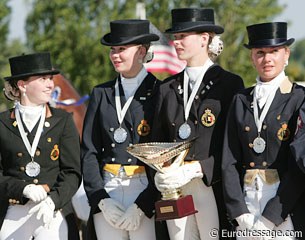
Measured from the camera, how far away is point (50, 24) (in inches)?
1081

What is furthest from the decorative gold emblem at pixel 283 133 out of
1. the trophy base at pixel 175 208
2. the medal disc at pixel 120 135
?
the medal disc at pixel 120 135

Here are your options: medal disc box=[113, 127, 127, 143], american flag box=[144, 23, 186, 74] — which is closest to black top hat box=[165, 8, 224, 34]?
medal disc box=[113, 127, 127, 143]

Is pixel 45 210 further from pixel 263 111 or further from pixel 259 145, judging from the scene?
pixel 263 111

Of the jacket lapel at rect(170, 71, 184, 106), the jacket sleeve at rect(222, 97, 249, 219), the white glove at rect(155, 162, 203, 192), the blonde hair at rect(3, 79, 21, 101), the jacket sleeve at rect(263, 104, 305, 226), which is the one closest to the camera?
the jacket sleeve at rect(263, 104, 305, 226)

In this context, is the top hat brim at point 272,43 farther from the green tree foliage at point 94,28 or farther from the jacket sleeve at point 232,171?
the green tree foliage at point 94,28

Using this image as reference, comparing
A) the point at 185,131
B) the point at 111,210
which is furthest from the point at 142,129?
the point at 111,210

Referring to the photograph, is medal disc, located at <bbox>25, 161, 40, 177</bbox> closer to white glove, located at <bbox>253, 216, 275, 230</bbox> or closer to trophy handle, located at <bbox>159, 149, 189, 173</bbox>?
trophy handle, located at <bbox>159, 149, 189, 173</bbox>

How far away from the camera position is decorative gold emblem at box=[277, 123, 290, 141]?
6691 mm

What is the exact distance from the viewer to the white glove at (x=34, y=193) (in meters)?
7.30

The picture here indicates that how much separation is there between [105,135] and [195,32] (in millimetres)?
1197

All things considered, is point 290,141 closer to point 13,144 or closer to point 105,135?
point 105,135

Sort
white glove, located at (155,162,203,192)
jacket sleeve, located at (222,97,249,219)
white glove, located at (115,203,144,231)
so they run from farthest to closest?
white glove, located at (115,203,144,231)
white glove, located at (155,162,203,192)
jacket sleeve, located at (222,97,249,219)

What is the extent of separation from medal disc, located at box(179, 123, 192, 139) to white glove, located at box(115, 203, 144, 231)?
2.30 ft

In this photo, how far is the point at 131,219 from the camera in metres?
7.09
